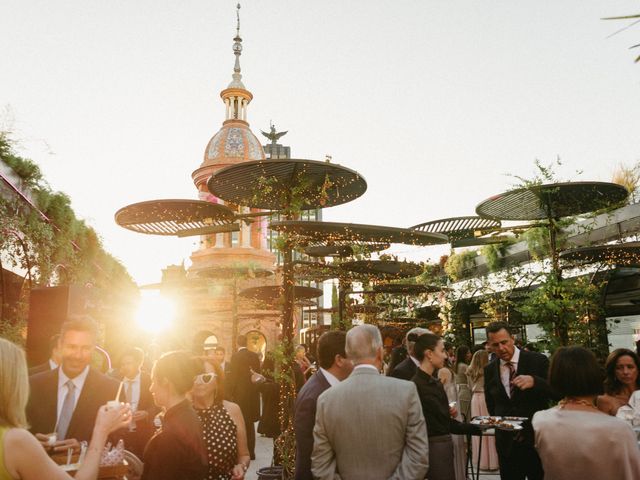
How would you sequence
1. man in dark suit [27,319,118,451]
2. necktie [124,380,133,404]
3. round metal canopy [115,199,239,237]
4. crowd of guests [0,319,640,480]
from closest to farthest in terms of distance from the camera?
crowd of guests [0,319,640,480], man in dark suit [27,319,118,451], necktie [124,380,133,404], round metal canopy [115,199,239,237]

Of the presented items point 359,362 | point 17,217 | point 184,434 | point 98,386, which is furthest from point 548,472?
point 17,217

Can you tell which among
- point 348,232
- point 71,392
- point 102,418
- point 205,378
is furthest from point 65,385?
point 348,232

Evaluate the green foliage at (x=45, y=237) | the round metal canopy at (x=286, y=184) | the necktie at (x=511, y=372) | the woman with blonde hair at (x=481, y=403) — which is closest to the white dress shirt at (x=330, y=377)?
the necktie at (x=511, y=372)

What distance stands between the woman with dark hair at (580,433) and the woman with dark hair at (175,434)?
6.03ft

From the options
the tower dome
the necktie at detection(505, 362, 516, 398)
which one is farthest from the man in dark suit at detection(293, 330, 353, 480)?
the tower dome

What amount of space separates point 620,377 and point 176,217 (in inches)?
205

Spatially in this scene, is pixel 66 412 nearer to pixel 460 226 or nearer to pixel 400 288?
pixel 460 226

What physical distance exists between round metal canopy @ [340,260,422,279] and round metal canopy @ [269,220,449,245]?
113 inches

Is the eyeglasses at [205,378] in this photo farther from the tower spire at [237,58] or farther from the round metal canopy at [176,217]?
the tower spire at [237,58]

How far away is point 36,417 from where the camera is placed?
3.50 meters

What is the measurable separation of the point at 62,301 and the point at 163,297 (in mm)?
24556

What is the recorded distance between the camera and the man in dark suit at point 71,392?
3.52 m

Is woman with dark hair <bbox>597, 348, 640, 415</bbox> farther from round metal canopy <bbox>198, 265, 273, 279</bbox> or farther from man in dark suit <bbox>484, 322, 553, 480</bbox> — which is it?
round metal canopy <bbox>198, 265, 273, 279</bbox>

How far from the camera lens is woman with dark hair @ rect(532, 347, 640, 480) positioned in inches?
97.7
